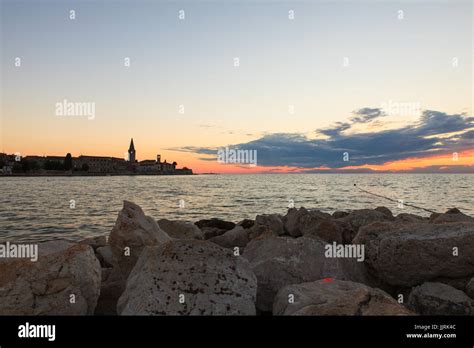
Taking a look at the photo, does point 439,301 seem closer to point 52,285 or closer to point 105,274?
point 52,285

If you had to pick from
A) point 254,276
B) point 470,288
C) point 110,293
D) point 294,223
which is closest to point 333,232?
point 294,223

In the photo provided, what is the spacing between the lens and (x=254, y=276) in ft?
19.1

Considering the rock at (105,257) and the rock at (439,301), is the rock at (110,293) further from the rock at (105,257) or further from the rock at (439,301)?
the rock at (439,301)

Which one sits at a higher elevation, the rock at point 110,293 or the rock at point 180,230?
the rock at point 180,230

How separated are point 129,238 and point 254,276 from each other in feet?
10.4

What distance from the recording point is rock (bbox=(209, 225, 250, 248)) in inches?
525

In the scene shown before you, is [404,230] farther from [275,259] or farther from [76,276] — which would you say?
[76,276]

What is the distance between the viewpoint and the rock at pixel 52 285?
561 centimetres

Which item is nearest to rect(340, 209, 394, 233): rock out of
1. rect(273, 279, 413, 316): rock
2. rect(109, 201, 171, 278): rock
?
rect(273, 279, 413, 316): rock

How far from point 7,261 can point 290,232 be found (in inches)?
411

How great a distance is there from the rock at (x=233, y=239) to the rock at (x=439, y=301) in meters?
7.48

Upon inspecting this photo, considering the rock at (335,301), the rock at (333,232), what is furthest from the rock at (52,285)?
the rock at (333,232)
